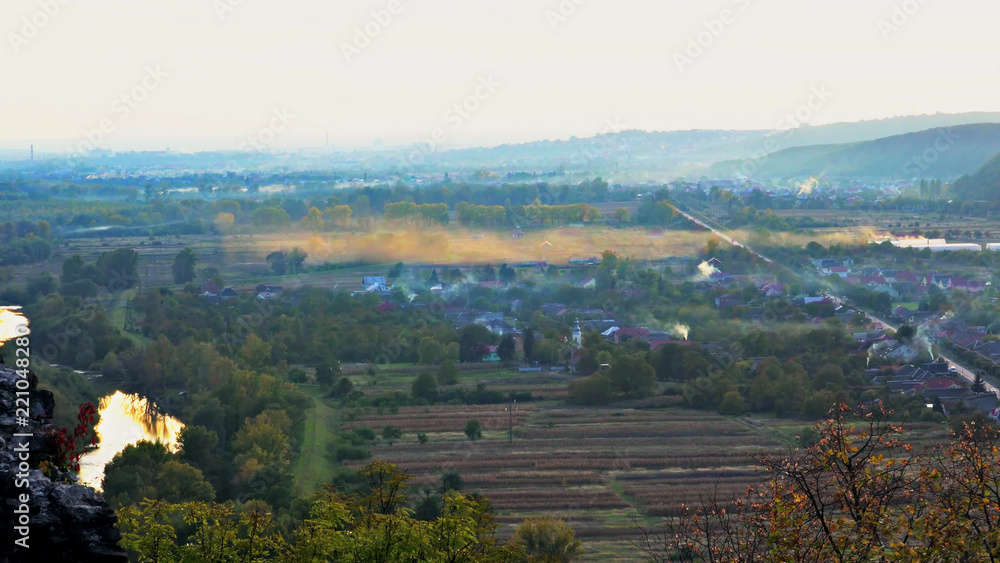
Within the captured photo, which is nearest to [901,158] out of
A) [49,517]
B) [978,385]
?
[978,385]

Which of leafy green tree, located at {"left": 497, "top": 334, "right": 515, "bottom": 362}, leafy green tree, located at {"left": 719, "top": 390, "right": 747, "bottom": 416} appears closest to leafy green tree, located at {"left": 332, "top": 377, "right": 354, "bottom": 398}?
leafy green tree, located at {"left": 497, "top": 334, "right": 515, "bottom": 362}

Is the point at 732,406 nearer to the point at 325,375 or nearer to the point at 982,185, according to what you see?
the point at 325,375

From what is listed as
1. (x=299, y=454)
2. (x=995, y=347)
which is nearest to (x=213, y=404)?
(x=299, y=454)

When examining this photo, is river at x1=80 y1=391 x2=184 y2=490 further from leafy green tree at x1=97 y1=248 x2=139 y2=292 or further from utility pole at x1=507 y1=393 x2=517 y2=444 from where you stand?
leafy green tree at x1=97 y1=248 x2=139 y2=292

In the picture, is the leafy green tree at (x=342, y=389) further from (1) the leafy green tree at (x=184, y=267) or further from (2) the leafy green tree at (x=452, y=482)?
(1) the leafy green tree at (x=184, y=267)

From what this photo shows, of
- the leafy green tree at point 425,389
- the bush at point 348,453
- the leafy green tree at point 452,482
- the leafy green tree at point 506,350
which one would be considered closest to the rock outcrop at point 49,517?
the leafy green tree at point 452,482
